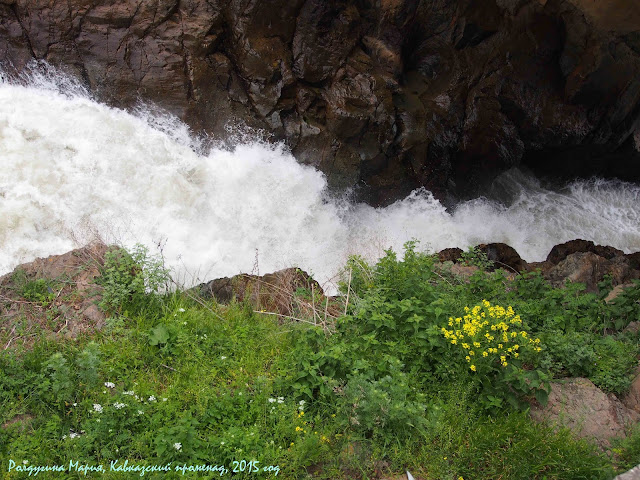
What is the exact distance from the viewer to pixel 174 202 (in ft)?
24.2

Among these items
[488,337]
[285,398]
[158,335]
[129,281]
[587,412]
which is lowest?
[587,412]

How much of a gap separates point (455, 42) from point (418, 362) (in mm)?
7063

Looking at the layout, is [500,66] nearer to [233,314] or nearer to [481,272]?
[481,272]

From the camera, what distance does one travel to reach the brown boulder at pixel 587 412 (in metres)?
3.64

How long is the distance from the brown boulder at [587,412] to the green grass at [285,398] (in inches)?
6.4

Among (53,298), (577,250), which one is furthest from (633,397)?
(577,250)

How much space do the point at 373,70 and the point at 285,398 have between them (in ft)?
21.4

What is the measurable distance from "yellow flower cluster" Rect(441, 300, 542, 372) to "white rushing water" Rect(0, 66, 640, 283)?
3044 mm

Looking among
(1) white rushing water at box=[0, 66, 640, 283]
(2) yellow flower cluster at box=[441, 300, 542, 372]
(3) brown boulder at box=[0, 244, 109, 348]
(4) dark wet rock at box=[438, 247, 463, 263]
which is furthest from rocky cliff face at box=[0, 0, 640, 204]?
(2) yellow flower cluster at box=[441, 300, 542, 372]

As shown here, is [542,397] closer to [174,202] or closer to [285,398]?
[285,398]

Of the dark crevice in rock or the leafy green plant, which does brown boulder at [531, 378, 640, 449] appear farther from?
the dark crevice in rock

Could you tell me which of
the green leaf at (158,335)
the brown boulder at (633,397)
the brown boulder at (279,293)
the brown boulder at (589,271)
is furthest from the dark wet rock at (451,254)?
the green leaf at (158,335)

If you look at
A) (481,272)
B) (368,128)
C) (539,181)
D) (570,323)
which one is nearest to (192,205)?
(368,128)

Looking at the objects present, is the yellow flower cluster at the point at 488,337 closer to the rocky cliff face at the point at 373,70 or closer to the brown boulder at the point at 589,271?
the brown boulder at the point at 589,271
